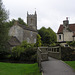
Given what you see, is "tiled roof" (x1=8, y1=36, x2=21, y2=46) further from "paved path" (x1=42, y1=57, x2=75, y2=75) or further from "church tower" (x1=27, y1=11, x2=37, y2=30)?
"church tower" (x1=27, y1=11, x2=37, y2=30)

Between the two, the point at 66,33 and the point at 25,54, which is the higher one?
the point at 66,33

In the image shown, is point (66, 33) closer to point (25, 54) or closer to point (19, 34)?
point (25, 54)

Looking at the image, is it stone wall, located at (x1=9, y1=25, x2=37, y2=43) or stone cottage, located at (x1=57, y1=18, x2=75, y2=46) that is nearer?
stone cottage, located at (x1=57, y1=18, x2=75, y2=46)

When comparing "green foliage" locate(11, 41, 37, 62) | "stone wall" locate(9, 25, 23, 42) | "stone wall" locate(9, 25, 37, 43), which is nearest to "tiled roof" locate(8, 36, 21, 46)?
"stone wall" locate(9, 25, 23, 42)

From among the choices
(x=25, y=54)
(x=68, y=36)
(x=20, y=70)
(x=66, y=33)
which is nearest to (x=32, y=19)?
(x=66, y=33)

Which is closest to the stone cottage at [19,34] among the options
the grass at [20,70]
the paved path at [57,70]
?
the grass at [20,70]

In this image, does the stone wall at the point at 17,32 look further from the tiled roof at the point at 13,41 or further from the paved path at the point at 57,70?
the paved path at the point at 57,70

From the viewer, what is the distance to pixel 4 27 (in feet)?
108

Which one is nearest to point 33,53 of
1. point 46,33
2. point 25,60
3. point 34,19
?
point 25,60

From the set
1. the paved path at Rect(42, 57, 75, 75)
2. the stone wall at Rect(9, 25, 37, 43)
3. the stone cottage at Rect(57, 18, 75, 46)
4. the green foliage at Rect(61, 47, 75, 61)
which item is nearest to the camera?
the paved path at Rect(42, 57, 75, 75)

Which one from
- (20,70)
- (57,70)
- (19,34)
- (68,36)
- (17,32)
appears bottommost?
(20,70)

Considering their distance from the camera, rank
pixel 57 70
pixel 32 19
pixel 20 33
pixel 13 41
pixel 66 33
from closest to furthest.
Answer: pixel 57 70
pixel 66 33
pixel 13 41
pixel 20 33
pixel 32 19

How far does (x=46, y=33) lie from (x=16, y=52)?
50.1m

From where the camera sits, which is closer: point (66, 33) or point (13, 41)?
point (66, 33)
